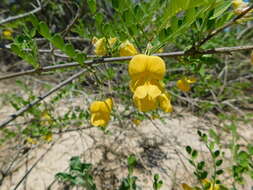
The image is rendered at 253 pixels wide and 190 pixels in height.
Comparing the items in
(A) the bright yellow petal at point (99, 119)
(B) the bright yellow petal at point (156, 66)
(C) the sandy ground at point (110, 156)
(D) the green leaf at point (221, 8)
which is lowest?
(C) the sandy ground at point (110, 156)

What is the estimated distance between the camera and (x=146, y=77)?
27.6 inches

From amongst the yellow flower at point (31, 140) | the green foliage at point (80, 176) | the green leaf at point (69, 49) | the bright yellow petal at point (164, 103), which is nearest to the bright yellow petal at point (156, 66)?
the bright yellow petal at point (164, 103)

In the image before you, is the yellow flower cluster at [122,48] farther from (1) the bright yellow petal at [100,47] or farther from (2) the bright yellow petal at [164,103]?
(2) the bright yellow petal at [164,103]

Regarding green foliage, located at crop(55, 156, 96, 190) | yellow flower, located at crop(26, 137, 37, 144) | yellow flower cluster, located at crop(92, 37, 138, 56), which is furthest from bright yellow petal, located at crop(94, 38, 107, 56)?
yellow flower, located at crop(26, 137, 37, 144)

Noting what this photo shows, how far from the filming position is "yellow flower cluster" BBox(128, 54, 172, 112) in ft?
2.07

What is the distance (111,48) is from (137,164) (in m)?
1.48

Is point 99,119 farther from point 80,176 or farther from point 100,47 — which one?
point 80,176

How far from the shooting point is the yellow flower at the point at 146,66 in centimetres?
63

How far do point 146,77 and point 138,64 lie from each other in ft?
0.28

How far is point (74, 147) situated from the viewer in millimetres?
2113

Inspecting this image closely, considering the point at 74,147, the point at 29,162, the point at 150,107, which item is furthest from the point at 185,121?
the point at 150,107

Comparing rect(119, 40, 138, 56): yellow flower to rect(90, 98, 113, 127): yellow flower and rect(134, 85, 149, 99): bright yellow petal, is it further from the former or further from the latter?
rect(90, 98, 113, 127): yellow flower

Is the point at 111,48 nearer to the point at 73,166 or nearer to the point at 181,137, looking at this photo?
the point at 73,166

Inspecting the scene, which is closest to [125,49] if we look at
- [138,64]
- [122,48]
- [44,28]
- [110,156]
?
[122,48]
